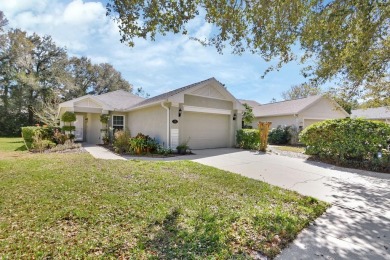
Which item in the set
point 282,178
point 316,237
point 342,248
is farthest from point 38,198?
point 282,178

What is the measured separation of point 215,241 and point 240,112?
1244 centimetres

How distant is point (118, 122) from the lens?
54.6 feet

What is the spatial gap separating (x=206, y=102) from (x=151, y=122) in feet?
12.2

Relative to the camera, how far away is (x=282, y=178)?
22.8 feet

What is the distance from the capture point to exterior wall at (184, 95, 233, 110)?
1248cm

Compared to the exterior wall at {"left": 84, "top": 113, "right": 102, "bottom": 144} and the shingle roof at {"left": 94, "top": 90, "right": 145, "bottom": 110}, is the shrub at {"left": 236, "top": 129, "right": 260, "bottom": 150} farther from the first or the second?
the exterior wall at {"left": 84, "top": 113, "right": 102, "bottom": 144}

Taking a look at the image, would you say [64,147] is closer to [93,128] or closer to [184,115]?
[93,128]

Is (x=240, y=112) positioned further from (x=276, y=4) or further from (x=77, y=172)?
(x=77, y=172)

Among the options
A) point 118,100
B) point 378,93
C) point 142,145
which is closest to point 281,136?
point 378,93

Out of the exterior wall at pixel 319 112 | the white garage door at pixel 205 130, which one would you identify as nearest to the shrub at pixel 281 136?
the exterior wall at pixel 319 112

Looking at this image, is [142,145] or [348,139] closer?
[348,139]

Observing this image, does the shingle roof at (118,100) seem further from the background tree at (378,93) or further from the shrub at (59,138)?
the background tree at (378,93)

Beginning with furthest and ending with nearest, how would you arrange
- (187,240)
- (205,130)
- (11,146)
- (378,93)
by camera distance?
(11,146), (205,130), (378,93), (187,240)

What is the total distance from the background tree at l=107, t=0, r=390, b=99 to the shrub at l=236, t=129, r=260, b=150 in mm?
6929
